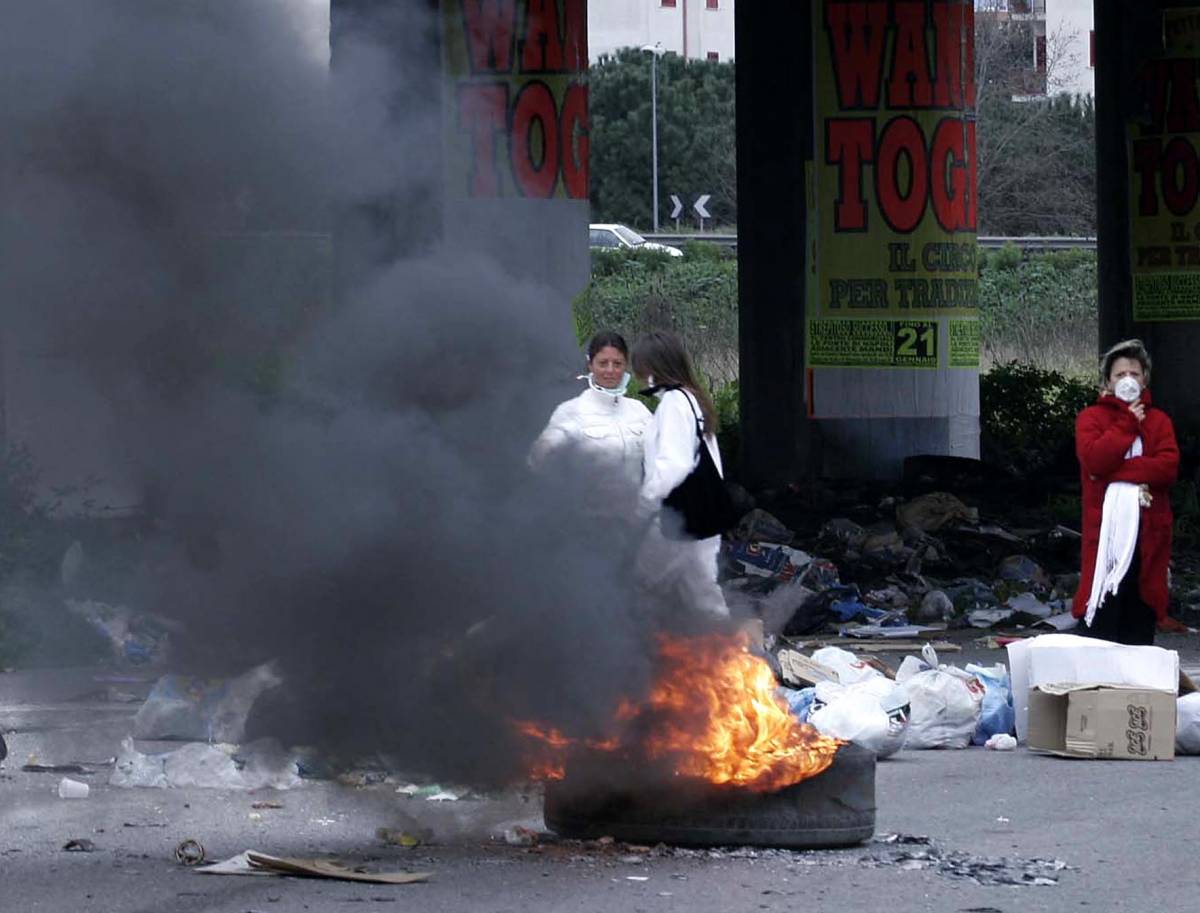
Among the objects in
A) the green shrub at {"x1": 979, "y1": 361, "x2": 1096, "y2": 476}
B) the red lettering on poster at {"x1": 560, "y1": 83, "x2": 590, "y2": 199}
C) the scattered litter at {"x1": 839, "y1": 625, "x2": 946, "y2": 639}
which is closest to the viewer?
the scattered litter at {"x1": 839, "y1": 625, "x2": 946, "y2": 639}

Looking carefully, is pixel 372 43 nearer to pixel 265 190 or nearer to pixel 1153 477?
pixel 265 190

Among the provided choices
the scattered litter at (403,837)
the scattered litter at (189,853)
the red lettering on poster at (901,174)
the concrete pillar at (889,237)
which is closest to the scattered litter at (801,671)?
the scattered litter at (403,837)

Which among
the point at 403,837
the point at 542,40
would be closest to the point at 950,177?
the point at 542,40

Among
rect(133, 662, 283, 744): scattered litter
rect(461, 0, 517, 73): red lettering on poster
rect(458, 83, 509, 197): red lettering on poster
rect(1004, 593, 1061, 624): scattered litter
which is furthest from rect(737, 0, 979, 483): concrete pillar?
rect(133, 662, 283, 744): scattered litter

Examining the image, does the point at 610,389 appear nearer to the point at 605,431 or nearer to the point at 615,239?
the point at 605,431

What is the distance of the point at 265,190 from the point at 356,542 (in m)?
1.23

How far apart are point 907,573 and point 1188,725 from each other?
18.2 feet

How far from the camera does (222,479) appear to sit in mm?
7023

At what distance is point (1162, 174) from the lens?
19.9 m

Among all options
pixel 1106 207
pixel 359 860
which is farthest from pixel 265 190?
pixel 1106 207

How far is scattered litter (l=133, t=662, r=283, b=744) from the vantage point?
723 centimetres

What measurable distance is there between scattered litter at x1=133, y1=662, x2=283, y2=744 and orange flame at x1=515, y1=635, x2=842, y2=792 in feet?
3.06

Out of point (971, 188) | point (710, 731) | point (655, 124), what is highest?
point (655, 124)

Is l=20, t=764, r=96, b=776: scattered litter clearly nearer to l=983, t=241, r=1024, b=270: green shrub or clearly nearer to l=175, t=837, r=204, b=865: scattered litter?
l=175, t=837, r=204, b=865: scattered litter
